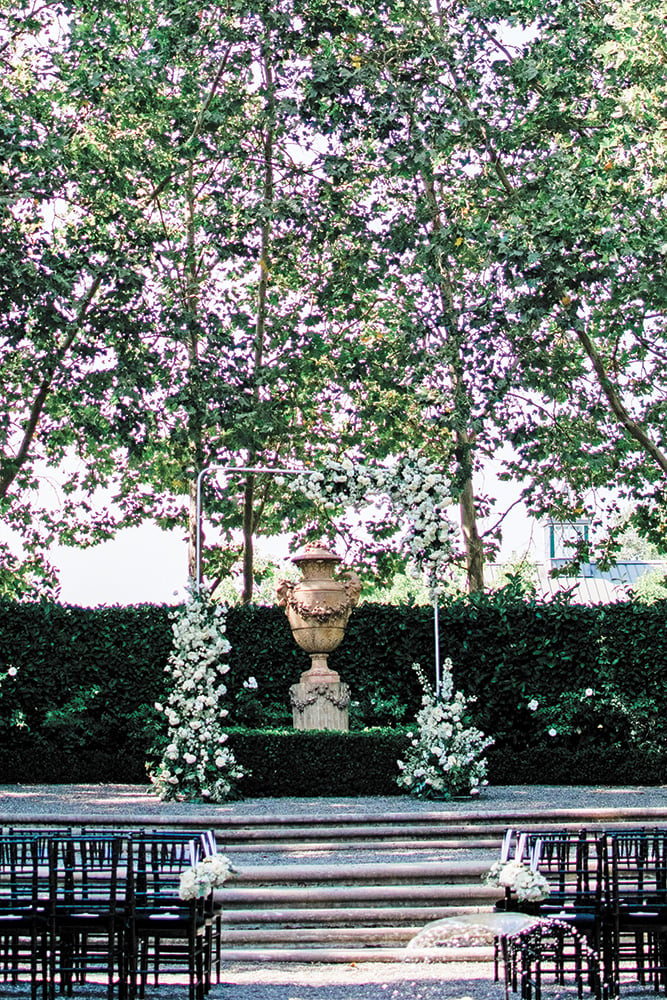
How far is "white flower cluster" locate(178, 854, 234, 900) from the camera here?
6.82 m

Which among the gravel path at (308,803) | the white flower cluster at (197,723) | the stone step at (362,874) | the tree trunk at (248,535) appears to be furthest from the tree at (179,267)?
the stone step at (362,874)

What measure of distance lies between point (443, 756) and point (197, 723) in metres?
2.89

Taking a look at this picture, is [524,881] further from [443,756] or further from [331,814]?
[443,756]

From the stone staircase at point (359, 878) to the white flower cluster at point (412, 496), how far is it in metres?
4.23

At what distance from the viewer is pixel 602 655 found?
17.3 m

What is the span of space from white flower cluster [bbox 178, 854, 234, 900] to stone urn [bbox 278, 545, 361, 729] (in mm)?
10132

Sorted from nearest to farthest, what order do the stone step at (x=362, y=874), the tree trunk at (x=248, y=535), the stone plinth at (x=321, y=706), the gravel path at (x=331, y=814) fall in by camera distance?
the gravel path at (x=331, y=814)
the stone step at (x=362, y=874)
the stone plinth at (x=321, y=706)
the tree trunk at (x=248, y=535)

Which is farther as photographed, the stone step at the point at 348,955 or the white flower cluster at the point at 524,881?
the stone step at the point at 348,955

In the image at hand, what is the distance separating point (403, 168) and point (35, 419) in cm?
707

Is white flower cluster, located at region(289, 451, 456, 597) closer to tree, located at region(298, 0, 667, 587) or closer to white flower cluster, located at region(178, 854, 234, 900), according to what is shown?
tree, located at region(298, 0, 667, 587)

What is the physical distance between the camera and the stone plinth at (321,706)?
675 inches

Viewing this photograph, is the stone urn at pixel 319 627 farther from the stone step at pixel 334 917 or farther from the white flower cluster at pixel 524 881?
the white flower cluster at pixel 524 881

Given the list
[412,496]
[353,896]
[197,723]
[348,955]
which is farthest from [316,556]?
[348,955]

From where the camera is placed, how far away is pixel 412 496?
1617 cm
